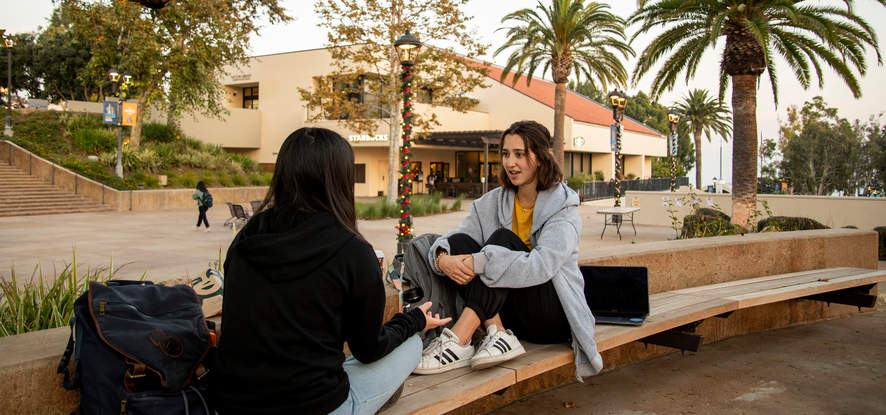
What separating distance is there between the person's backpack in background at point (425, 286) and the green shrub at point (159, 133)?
31.8 m

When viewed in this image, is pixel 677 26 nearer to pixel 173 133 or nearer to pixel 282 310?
pixel 282 310

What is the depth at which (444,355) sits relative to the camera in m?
2.79

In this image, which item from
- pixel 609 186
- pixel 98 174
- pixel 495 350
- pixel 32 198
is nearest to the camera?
pixel 495 350

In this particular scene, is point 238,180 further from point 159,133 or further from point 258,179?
point 159,133

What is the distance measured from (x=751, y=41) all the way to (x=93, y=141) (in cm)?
2608

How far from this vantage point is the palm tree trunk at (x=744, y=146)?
13195 mm

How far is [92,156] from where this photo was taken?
25.8 m

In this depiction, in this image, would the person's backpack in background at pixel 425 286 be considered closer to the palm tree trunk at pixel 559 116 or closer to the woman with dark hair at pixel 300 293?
the woman with dark hair at pixel 300 293

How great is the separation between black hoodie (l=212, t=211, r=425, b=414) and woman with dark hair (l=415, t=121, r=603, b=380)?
918mm

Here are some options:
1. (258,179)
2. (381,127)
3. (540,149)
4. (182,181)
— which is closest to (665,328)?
(540,149)

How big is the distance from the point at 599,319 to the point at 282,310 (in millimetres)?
2266

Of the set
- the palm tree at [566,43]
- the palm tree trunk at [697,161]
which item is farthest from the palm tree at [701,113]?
the palm tree at [566,43]

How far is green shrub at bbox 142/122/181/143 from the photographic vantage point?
103ft

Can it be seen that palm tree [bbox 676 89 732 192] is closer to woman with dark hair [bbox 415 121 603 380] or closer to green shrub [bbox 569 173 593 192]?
green shrub [bbox 569 173 593 192]
